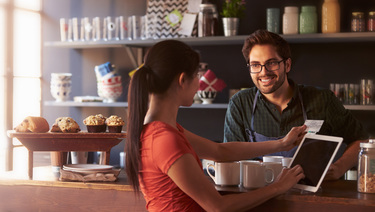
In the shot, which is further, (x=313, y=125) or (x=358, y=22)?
(x=358, y=22)

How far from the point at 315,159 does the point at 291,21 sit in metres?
1.96

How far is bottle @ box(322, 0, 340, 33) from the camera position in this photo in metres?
3.57

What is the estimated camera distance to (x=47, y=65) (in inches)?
184

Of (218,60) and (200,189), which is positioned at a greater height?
(218,60)

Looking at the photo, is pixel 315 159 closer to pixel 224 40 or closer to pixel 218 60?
pixel 224 40

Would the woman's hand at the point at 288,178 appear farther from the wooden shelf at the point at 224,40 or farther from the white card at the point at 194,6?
the white card at the point at 194,6

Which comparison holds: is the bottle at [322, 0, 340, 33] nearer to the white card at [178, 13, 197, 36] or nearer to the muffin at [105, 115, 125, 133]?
the white card at [178, 13, 197, 36]

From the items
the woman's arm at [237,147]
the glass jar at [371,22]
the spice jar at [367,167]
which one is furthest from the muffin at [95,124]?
the glass jar at [371,22]

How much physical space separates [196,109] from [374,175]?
8.09ft

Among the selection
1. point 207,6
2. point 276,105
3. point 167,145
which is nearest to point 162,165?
point 167,145

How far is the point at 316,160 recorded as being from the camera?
1.86 m

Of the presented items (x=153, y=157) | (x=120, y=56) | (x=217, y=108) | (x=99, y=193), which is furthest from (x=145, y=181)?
(x=120, y=56)

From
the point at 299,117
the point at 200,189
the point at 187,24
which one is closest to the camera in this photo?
the point at 200,189

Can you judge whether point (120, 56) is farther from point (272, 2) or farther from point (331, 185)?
point (331, 185)
